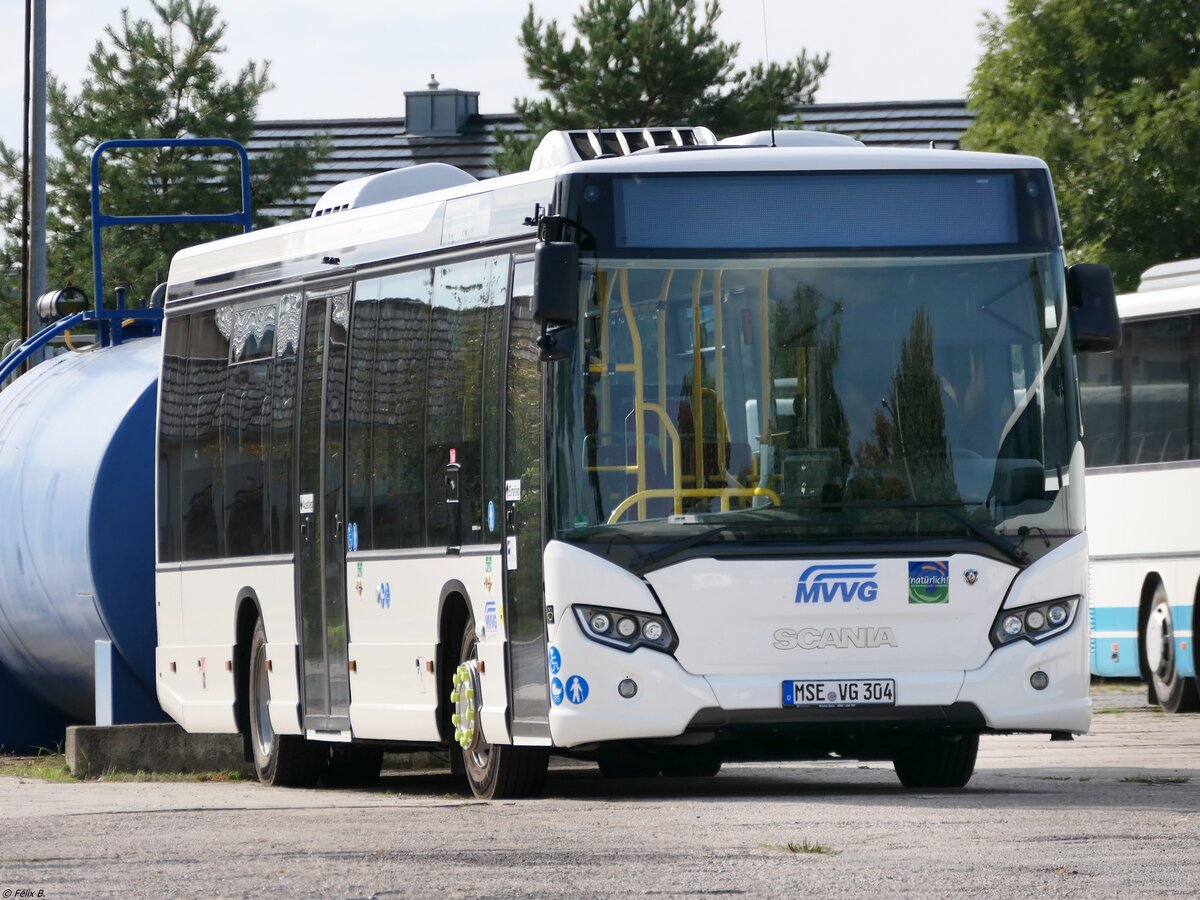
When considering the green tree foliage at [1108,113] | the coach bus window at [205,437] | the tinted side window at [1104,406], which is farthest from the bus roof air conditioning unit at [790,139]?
→ the green tree foliage at [1108,113]

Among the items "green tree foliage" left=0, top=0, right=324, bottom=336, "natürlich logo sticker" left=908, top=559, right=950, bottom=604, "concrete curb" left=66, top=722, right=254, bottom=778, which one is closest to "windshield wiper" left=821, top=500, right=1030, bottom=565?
"natürlich logo sticker" left=908, top=559, right=950, bottom=604

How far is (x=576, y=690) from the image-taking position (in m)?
13.2

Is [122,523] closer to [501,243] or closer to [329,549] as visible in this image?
[329,549]

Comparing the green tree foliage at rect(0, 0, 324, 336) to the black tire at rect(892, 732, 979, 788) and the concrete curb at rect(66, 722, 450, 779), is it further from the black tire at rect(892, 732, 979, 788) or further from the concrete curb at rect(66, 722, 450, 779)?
the black tire at rect(892, 732, 979, 788)

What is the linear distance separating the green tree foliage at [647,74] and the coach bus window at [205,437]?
22.0 m

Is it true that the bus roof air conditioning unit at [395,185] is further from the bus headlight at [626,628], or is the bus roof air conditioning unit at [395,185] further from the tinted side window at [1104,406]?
the tinted side window at [1104,406]

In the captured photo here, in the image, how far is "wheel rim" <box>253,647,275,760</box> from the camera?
1744cm

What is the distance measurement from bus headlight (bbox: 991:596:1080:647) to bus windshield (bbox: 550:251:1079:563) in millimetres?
272

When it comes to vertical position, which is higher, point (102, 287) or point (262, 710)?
point (102, 287)

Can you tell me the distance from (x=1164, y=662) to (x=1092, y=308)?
11243mm

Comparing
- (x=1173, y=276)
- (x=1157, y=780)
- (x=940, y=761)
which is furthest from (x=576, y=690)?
(x=1173, y=276)

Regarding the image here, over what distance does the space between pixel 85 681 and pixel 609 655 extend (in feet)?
27.2

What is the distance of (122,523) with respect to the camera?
19391 mm

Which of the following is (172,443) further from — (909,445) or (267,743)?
(909,445)
